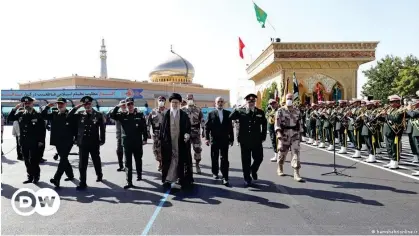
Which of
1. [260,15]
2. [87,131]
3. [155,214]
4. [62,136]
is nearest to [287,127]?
[155,214]

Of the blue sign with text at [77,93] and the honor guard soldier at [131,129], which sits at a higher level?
the blue sign with text at [77,93]

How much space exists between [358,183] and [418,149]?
242cm

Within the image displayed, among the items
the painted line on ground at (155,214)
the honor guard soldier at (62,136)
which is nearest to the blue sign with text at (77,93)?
the honor guard soldier at (62,136)

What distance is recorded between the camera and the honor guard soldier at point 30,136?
7.38m

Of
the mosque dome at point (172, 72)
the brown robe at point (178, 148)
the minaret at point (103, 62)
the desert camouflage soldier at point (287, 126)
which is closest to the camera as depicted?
the brown robe at point (178, 148)

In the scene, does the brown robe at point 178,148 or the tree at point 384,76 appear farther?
the tree at point 384,76

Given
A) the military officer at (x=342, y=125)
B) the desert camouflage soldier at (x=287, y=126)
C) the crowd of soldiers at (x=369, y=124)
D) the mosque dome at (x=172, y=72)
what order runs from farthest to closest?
the mosque dome at (x=172, y=72) → the military officer at (x=342, y=125) → the crowd of soldiers at (x=369, y=124) → the desert camouflage soldier at (x=287, y=126)

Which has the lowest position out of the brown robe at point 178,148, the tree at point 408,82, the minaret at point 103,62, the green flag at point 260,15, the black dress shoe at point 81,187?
the black dress shoe at point 81,187

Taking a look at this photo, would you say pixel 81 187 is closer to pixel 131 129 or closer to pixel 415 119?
pixel 131 129

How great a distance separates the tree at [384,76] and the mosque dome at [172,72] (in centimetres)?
3826

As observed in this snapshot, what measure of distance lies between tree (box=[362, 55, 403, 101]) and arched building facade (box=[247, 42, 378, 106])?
12669 mm

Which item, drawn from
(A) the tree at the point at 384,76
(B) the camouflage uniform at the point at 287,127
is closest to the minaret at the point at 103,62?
(A) the tree at the point at 384,76

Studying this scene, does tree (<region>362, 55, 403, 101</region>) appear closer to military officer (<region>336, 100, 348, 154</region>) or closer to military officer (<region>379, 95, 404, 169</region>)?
military officer (<region>336, 100, 348, 154</region>)

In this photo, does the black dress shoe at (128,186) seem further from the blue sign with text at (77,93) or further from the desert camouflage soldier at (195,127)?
the blue sign with text at (77,93)
